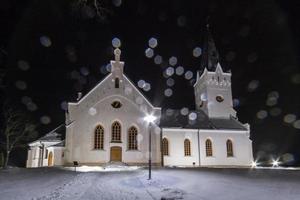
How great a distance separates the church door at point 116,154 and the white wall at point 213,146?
235 inches

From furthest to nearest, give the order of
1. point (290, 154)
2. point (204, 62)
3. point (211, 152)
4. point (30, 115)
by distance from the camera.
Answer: point (290, 154), point (30, 115), point (204, 62), point (211, 152)

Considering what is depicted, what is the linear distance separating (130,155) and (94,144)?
13.5 ft

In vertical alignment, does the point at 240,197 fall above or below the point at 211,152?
below

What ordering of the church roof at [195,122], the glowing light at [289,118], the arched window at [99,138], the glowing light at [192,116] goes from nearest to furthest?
the arched window at [99,138]
the church roof at [195,122]
the glowing light at [192,116]
the glowing light at [289,118]

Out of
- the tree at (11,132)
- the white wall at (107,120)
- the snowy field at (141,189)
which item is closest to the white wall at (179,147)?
the white wall at (107,120)

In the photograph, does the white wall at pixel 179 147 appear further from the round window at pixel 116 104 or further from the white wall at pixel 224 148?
the round window at pixel 116 104

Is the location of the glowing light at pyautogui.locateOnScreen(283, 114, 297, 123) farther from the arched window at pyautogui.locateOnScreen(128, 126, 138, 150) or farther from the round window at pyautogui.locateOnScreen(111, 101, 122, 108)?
the round window at pyautogui.locateOnScreen(111, 101, 122, 108)

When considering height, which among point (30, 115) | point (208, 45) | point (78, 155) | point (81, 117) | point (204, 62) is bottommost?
point (78, 155)

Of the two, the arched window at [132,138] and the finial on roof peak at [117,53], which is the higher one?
the finial on roof peak at [117,53]

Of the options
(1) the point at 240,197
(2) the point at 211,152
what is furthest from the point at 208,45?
(1) the point at 240,197

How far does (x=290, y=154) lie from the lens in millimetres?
64500

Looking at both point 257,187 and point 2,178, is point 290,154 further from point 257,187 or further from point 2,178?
point 2,178

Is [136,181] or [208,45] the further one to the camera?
[208,45]

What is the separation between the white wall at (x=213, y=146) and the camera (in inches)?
1454
